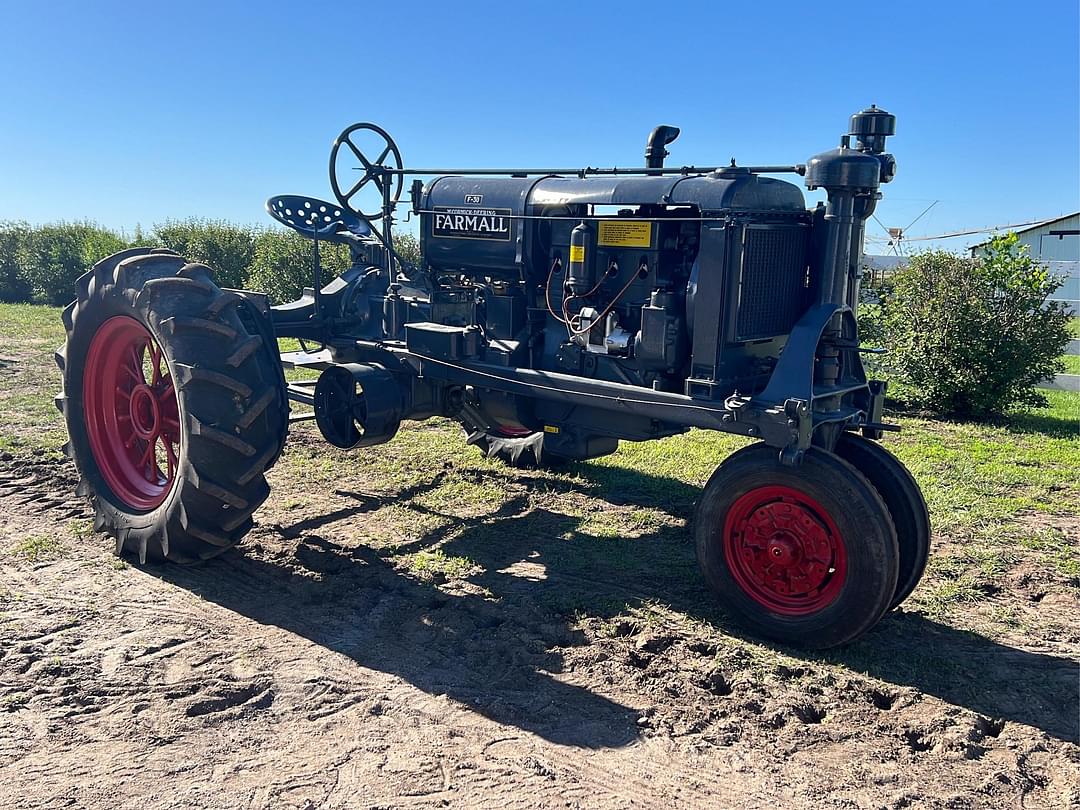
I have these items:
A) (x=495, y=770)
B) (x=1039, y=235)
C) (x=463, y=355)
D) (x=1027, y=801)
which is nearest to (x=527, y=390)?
(x=463, y=355)

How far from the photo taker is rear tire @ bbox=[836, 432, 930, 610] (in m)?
4.11

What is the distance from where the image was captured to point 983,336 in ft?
29.6

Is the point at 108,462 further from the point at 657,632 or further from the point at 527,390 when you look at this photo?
the point at 657,632

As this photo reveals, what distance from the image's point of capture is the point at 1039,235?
101ft

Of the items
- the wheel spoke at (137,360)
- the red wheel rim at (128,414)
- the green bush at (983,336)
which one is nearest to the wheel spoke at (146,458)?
the red wheel rim at (128,414)

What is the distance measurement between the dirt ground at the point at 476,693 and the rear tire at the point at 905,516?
27 centimetres

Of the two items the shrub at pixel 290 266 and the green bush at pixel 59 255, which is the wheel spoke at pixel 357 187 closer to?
the shrub at pixel 290 266

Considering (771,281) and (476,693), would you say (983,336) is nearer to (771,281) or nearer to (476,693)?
(771,281)

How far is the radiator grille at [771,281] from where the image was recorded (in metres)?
4.28

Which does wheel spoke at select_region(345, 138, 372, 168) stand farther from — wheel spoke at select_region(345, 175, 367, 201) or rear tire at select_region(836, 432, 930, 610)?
rear tire at select_region(836, 432, 930, 610)

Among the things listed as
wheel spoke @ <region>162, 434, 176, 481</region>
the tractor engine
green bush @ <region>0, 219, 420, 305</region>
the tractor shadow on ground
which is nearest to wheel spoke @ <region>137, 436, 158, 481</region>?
wheel spoke @ <region>162, 434, 176, 481</region>

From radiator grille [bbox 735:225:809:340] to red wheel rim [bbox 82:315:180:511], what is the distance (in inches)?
124

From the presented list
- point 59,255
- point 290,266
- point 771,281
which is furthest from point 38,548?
point 59,255

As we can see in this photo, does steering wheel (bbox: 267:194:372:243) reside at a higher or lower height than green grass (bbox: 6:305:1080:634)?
higher
